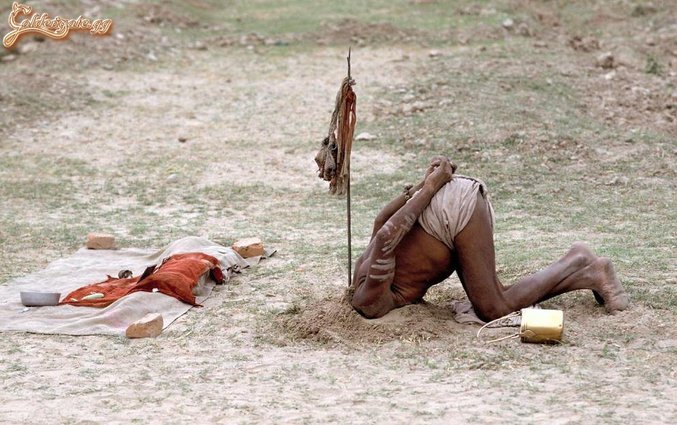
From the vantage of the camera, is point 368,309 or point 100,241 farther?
point 100,241

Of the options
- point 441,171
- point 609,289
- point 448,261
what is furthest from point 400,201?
point 609,289

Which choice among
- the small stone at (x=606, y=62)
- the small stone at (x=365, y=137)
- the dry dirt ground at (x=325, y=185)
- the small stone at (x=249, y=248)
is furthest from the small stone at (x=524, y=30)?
the small stone at (x=249, y=248)

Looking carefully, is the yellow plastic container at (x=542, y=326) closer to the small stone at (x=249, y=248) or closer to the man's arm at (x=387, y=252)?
the man's arm at (x=387, y=252)

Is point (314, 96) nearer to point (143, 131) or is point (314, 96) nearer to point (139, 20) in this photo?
point (143, 131)

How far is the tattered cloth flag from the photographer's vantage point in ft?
18.4

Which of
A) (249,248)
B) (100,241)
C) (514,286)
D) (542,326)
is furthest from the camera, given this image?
(100,241)

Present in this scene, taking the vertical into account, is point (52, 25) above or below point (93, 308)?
above

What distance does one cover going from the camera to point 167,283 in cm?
606

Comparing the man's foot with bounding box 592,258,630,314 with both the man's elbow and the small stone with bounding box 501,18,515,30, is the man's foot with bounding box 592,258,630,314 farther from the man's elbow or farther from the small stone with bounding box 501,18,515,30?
the small stone with bounding box 501,18,515,30

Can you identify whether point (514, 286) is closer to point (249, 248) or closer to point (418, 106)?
point (249, 248)

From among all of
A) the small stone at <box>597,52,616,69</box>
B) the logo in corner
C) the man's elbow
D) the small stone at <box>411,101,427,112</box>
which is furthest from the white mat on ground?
the small stone at <box>597,52,616,69</box>

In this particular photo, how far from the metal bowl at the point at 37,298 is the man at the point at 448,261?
1809 mm

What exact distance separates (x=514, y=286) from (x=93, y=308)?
2339 mm

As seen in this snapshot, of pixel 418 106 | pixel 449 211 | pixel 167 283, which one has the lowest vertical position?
pixel 167 283
